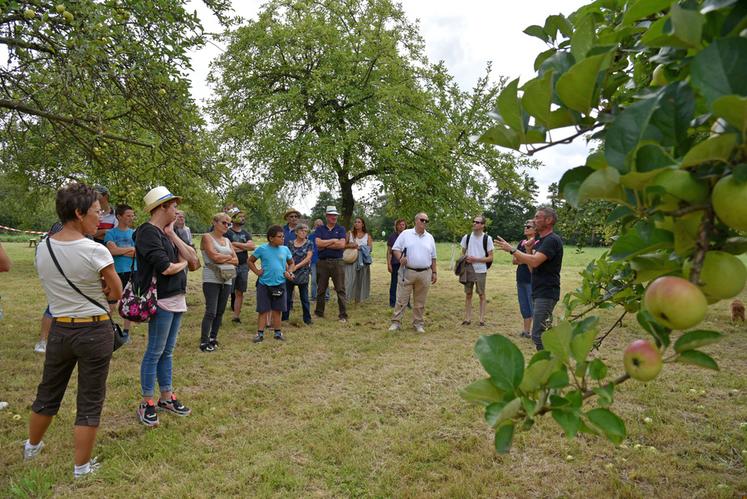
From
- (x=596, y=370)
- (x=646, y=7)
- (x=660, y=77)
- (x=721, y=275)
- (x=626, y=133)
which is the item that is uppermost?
(x=646, y=7)

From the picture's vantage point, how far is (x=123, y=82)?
526 cm

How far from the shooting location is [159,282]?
397cm

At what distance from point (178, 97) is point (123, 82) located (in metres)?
0.61

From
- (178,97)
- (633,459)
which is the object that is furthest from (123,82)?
(633,459)

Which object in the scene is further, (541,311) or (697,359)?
(541,311)

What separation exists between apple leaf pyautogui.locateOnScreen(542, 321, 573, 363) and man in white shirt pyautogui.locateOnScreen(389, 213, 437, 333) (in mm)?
6647

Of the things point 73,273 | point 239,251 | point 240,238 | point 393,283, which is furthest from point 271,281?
point 73,273

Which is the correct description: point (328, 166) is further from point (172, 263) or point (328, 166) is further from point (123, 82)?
point (172, 263)

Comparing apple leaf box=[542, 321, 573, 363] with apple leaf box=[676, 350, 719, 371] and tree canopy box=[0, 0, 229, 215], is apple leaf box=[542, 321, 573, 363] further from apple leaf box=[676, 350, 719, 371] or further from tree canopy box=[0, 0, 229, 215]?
tree canopy box=[0, 0, 229, 215]

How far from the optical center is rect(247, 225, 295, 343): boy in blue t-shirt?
700cm

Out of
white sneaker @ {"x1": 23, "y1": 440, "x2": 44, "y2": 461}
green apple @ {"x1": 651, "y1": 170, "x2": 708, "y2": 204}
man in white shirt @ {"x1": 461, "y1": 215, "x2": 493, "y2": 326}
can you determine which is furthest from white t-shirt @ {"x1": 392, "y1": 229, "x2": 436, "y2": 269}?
green apple @ {"x1": 651, "y1": 170, "x2": 708, "y2": 204}

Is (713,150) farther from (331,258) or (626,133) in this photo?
(331,258)

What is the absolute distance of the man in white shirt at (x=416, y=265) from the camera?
7574 mm

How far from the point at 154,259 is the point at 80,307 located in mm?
884
